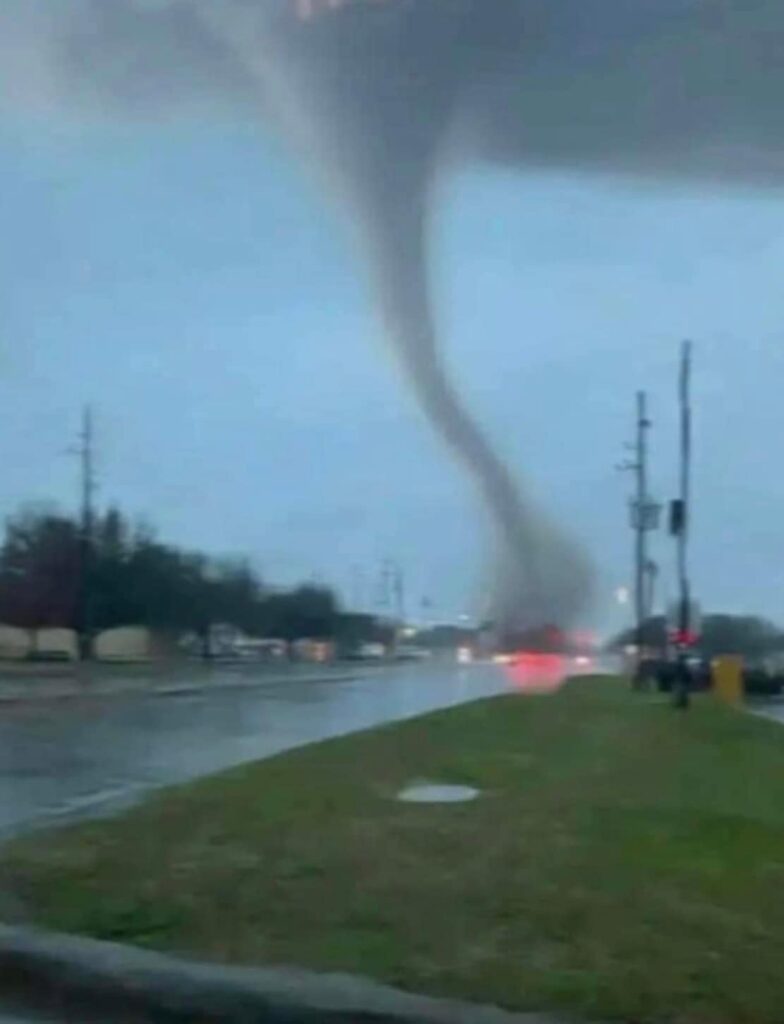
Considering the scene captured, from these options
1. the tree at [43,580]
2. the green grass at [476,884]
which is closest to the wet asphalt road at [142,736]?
the green grass at [476,884]

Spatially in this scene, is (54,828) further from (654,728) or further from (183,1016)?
(654,728)

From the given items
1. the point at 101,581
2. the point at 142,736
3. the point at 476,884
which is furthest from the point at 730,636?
the point at 476,884

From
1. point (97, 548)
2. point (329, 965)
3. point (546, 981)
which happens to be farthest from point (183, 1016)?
point (97, 548)

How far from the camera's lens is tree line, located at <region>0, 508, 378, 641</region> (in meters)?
90.2

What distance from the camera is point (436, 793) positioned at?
1508 centimetres

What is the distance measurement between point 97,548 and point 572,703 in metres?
64.6

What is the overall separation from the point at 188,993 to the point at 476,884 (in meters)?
2.12

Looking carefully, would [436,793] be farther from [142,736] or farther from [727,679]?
[727,679]

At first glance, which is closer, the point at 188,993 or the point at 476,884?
the point at 188,993

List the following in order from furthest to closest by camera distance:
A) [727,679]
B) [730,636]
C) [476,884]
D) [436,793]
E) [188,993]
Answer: [730,636] → [727,679] → [436,793] → [476,884] → [188,993]

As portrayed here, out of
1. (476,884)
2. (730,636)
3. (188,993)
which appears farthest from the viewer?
(730,636)

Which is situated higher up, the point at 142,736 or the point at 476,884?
the point at 476,884

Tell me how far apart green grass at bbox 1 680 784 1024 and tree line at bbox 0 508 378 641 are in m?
74.7

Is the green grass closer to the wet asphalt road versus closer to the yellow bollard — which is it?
the wet asphalt road
